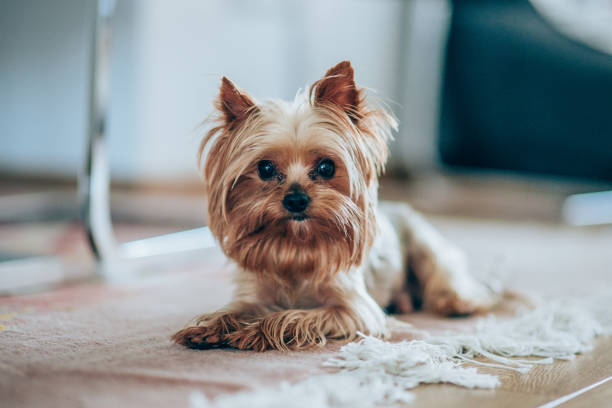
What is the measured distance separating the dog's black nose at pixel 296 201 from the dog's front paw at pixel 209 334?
12.2 inches

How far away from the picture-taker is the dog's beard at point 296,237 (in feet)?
4.56

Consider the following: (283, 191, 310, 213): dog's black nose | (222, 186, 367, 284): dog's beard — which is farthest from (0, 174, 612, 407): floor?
(283, 191, 310, 213): dog's black nose

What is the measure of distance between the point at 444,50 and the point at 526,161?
1309mm

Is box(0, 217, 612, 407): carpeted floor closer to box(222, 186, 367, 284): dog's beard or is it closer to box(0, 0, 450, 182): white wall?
box(222, 186, 367, 284): dog's beard

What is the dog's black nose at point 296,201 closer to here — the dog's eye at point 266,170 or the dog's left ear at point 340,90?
the dog's eye at point 266,170

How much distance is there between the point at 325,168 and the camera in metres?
1.44

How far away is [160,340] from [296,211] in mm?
444

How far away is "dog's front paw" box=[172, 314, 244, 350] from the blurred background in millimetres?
2581

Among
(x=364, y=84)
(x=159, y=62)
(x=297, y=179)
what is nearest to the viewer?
(x=297, y=179)

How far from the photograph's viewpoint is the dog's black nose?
4.46 ft

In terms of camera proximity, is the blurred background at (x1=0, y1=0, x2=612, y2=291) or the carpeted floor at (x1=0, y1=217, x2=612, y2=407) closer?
the carpeted floor at (x1=0, y1=217, x2=612, y2=407)

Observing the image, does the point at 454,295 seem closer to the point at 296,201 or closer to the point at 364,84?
the point at 296,201

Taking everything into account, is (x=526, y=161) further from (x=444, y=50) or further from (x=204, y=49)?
(x=204, y=49)

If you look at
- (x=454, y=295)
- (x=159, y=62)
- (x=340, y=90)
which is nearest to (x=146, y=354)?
(x=340, y=90)
